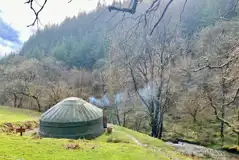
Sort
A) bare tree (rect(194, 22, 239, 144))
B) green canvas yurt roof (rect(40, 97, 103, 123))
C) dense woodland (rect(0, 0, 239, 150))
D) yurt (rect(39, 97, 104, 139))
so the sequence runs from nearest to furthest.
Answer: bare tree (rect(194, 22, 239, 144)), yurt (rect(39, 97, 104, 139)), green canvas yurt roof (rect(40, 97, 103, 123)), dense woodland (rect(0, 0, 239, 150))

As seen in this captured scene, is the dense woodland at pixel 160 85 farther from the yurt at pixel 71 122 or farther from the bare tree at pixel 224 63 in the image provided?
the yurt at pixel 71 122

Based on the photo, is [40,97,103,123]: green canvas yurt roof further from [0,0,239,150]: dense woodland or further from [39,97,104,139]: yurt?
[0,0,239,150]: dense woodland

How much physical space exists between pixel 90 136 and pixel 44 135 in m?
3.25

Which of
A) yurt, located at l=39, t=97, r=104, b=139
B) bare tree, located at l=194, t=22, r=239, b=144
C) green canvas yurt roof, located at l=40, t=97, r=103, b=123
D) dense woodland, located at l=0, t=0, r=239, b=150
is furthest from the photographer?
dense woodland, located at l=0, t=0, r=239, b=150

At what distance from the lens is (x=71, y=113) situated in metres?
19.4

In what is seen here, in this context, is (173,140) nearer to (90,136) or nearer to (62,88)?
(90,136)

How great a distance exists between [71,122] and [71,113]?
0.92 metres

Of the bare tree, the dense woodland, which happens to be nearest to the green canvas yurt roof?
the dense woodland

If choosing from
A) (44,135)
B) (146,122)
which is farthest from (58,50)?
(44,135)

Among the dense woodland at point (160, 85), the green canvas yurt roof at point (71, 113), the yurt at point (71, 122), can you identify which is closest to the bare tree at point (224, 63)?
the dense woodland at point (160, 85)

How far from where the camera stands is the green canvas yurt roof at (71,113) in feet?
62.2

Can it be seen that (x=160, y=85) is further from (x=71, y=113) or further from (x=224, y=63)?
(x=224, y=63)

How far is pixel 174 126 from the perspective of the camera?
29281 mm

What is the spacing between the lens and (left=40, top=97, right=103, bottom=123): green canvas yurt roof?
1896 cm
